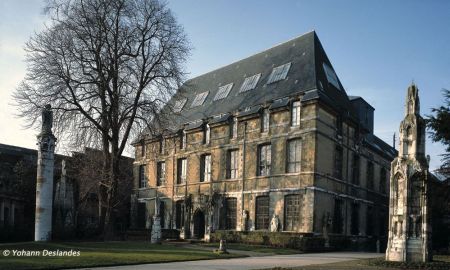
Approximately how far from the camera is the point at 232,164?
35500 millimetres

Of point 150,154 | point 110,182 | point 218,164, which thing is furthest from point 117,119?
point 150,154

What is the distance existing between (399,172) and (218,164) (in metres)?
18.6

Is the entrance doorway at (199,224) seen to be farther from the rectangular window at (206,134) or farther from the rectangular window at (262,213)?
the rectangular window at (262,213)

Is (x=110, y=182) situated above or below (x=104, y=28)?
below

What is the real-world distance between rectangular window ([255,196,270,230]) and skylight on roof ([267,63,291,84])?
8.86 metres

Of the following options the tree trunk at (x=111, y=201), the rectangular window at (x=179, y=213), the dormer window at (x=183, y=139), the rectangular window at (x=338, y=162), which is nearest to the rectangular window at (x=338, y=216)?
the rectangular window at (x=338, y=162)

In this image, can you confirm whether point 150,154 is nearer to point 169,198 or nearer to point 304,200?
point 169,198

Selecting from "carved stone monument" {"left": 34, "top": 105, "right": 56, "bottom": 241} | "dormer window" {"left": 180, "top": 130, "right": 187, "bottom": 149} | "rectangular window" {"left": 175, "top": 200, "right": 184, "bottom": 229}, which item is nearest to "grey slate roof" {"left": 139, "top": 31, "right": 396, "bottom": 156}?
"dormer window" {"left": 180, "top": 130, "right": 187, "bottom": 149}

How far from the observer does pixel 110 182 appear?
94.9 feet

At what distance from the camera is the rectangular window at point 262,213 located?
3195 centimetres

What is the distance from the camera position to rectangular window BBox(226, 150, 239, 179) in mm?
35125

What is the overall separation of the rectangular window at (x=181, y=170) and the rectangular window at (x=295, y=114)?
12.2m

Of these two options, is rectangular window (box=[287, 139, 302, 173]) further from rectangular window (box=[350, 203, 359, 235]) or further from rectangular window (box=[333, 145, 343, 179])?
rectangular window (box=[350, 203, 359, 235])

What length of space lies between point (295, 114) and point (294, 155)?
8.93 ft
